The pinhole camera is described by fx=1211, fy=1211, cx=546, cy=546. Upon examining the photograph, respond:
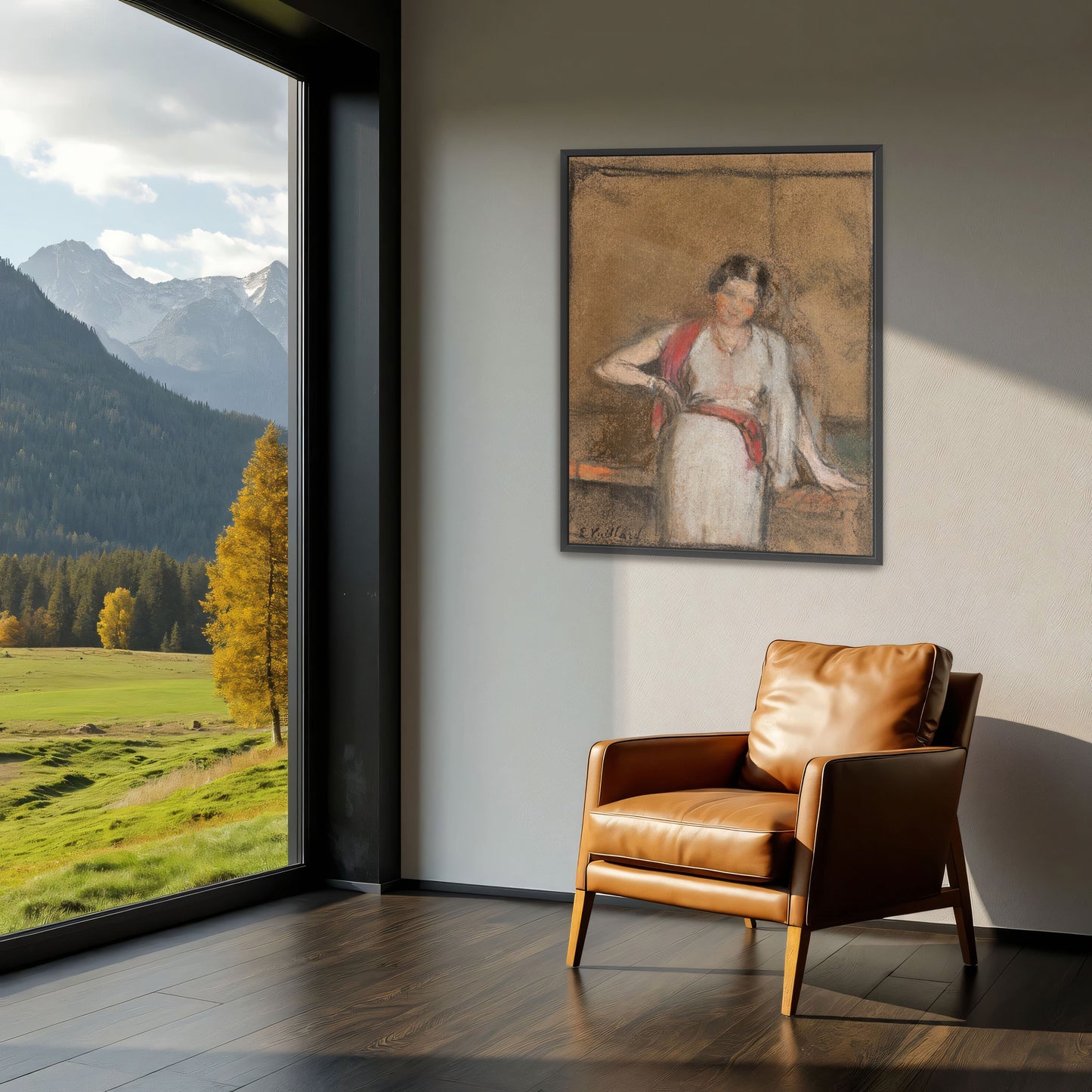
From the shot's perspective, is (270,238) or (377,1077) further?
(270,238)

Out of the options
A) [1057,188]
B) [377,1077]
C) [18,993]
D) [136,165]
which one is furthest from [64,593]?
[1057,188]

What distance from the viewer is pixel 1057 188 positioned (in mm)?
3432

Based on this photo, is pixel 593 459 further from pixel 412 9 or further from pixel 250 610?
pixel 412 9

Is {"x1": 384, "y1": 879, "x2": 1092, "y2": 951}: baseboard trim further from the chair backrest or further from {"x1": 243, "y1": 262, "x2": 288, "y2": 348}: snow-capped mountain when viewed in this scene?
{"x1": 243, "y1": 262, "x2": 288, "y2": 348}: snow-capped mountain

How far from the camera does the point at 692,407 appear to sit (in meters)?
3.75

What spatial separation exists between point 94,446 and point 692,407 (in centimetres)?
175

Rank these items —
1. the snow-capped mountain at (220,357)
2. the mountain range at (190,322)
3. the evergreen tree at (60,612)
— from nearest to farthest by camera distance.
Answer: the evergreen tree at (60,612) < the mountain range at (190,322) < the snow-capped mountain at (220,357)

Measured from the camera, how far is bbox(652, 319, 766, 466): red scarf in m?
3.71

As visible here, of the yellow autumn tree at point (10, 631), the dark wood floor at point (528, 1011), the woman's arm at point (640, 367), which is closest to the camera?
the dark wood floor at point (528, 1011)

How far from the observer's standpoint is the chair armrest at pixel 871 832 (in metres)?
2.72

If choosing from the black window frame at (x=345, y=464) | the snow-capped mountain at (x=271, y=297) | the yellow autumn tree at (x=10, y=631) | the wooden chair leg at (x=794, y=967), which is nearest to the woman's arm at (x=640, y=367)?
the black window frame at (x=345, y=464)

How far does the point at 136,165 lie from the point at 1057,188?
2608mm

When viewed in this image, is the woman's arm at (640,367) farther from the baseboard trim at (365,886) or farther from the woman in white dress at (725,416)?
the baseboard trim at (365,886)

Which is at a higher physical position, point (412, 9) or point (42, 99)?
point (412, 9)
